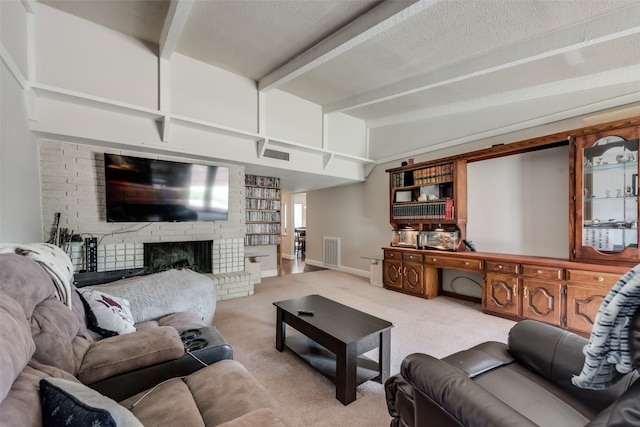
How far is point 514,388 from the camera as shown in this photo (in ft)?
4.06

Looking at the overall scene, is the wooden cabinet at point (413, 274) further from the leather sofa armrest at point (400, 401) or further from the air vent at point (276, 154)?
the leather sofa armrest at point (400, 401)

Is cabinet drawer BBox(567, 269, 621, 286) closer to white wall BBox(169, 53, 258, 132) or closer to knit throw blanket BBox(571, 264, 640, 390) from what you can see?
knit throw blanket BBox(571, 264, 640, 390)

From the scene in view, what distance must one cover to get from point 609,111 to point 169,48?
195 inches

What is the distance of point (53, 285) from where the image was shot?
4.66ft

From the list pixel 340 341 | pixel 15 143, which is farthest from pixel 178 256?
pixel 340 341

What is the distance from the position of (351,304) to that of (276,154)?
2643 mm

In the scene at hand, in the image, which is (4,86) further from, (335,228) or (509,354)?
(335,228)

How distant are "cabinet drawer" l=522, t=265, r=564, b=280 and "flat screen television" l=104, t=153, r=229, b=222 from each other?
13.2 feet

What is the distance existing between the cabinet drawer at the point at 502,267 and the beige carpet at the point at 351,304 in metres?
0.57

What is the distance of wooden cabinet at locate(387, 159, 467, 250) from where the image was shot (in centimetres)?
389

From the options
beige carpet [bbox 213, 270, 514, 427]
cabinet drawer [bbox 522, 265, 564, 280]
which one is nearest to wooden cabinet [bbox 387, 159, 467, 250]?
cabinet drawer [bbox 522, 265, 564, 280]

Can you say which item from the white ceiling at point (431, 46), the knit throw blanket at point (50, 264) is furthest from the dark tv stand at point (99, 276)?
the white ceiling at point (431, 46)

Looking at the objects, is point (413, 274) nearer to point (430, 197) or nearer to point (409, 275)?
point (409, 275)

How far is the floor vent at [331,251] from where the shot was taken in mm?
6383
